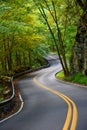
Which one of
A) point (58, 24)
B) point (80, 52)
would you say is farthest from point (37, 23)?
point (80, 52)

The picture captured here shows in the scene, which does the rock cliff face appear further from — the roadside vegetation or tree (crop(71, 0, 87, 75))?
the roadside vegetation

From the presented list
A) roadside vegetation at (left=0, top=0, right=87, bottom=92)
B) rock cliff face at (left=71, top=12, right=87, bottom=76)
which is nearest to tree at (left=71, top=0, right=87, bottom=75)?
rock cliff face at (left=71, top=12, right=87, bottom=76)

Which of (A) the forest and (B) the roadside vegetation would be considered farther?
(B) the roadside vegetation

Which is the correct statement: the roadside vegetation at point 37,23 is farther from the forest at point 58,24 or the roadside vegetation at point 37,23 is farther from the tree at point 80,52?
the tree at point 80,52

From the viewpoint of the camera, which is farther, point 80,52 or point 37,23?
point 37,23

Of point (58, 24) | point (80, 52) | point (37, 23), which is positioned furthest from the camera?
point (37, 23)

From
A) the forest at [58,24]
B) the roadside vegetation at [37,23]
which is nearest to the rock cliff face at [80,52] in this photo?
the forest at [58,24]

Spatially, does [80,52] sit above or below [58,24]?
below

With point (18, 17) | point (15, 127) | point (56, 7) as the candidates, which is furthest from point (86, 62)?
point (15, 127)

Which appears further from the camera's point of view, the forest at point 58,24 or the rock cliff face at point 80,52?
the rock cliff face at point 80,52

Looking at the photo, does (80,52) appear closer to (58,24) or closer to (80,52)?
(80,52)

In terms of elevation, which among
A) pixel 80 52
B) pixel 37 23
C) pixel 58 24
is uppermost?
pixel 58 24

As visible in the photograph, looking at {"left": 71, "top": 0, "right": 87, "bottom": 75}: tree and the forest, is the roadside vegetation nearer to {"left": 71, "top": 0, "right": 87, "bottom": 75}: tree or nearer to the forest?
the forest

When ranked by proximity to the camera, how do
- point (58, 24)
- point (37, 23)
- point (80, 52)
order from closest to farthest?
point (80, 52) < point (58, 24) < point (37, 23)
